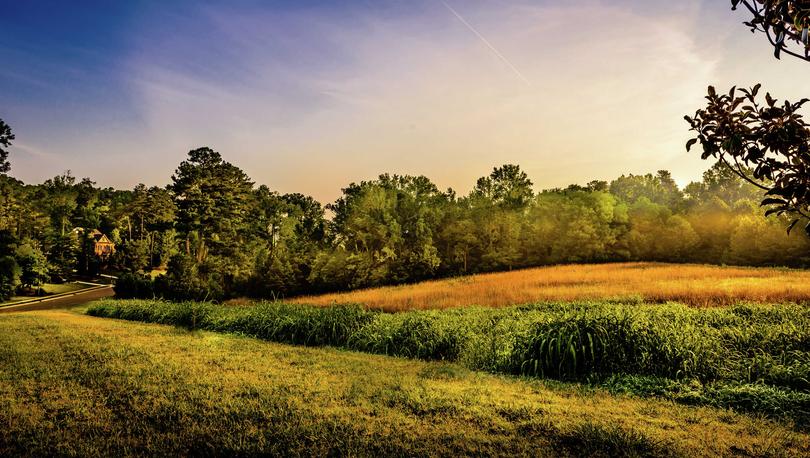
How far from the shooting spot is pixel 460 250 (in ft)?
114

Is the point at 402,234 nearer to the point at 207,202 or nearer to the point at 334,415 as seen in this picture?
the point at 207,202

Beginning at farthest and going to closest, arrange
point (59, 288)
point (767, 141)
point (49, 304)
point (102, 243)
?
1. point (102, 243)
2. point (59, 288)
3. point (49, 304)
4. point (767, 141)

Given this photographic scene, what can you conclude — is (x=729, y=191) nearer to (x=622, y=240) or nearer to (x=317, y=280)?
(x=622, y=240)

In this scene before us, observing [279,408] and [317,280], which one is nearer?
[279,408]

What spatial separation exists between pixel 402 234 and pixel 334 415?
29146 millimetres

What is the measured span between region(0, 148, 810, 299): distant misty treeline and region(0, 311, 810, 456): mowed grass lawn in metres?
18.8

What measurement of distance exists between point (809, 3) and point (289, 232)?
4176 cm

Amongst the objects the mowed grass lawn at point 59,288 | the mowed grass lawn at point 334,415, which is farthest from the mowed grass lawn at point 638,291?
the mowed grass lawn at point 59,288

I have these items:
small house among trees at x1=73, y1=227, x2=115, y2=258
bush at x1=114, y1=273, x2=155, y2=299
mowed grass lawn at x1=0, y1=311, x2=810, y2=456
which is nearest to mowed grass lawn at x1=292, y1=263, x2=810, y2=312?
mowed grass lawn at x1=0, y1=311, x2=810, y2=456

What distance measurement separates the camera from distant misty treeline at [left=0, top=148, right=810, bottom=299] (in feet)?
94.8

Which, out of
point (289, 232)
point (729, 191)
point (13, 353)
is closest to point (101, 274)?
point (289, 232)

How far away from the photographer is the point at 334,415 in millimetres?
5066

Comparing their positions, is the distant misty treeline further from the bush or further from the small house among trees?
the small house among trees

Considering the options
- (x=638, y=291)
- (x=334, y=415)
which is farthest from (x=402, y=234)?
(x=334, y=415)
